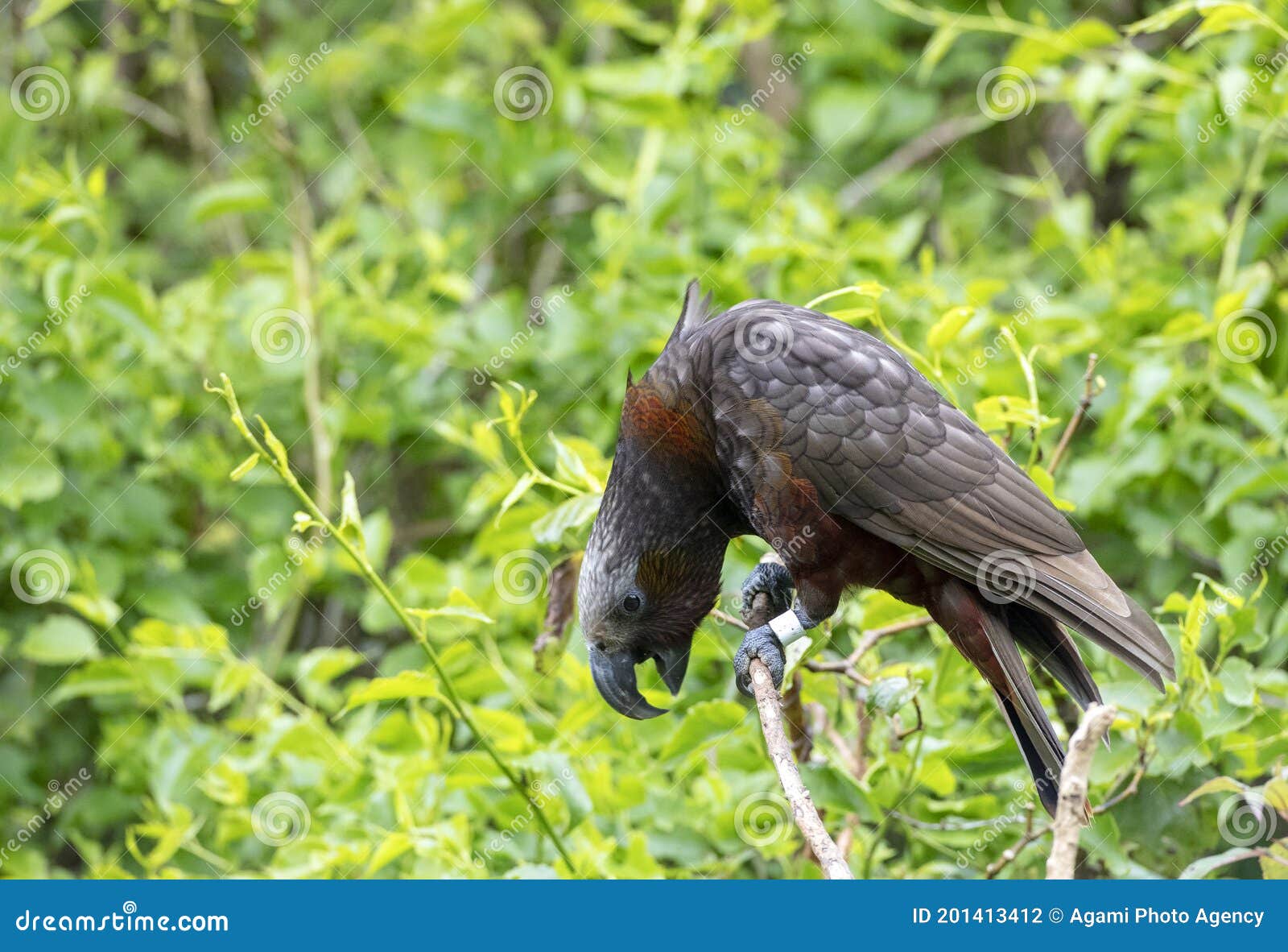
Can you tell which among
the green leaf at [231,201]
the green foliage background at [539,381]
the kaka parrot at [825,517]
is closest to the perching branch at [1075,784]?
the green foliage background at [539,381]

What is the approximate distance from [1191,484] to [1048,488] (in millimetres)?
969

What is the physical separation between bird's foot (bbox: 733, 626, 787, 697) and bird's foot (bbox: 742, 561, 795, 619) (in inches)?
12.5

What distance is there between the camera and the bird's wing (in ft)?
8.90

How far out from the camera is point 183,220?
6.03 m

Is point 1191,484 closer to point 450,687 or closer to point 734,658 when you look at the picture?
point 734,658

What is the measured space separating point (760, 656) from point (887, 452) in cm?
54

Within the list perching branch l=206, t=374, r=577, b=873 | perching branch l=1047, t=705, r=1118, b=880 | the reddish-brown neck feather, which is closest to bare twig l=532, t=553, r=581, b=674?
perching branch l=206, t=374, r=577, b=873

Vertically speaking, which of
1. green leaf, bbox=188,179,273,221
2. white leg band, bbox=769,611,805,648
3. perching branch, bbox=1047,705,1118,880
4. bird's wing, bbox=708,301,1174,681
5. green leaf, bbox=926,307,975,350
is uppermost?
green leaf, bbox=188,179,273,221

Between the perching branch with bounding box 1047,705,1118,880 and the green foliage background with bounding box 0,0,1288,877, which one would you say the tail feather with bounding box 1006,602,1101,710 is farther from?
the perching branch with bounding box 1047,705,1118,880

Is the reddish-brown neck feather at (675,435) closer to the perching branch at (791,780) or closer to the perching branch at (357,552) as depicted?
the perching branch at (791,780)

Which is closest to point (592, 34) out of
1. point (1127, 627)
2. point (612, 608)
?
point (612, 608)

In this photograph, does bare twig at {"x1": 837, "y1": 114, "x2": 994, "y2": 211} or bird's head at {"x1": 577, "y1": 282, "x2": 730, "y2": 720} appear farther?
bare twig at {"x1": 837, "y1": 114, "x2": 994, "y2": 211}

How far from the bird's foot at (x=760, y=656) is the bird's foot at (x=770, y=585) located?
0.32 m

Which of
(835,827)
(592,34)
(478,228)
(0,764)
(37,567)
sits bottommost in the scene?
(0,764)
